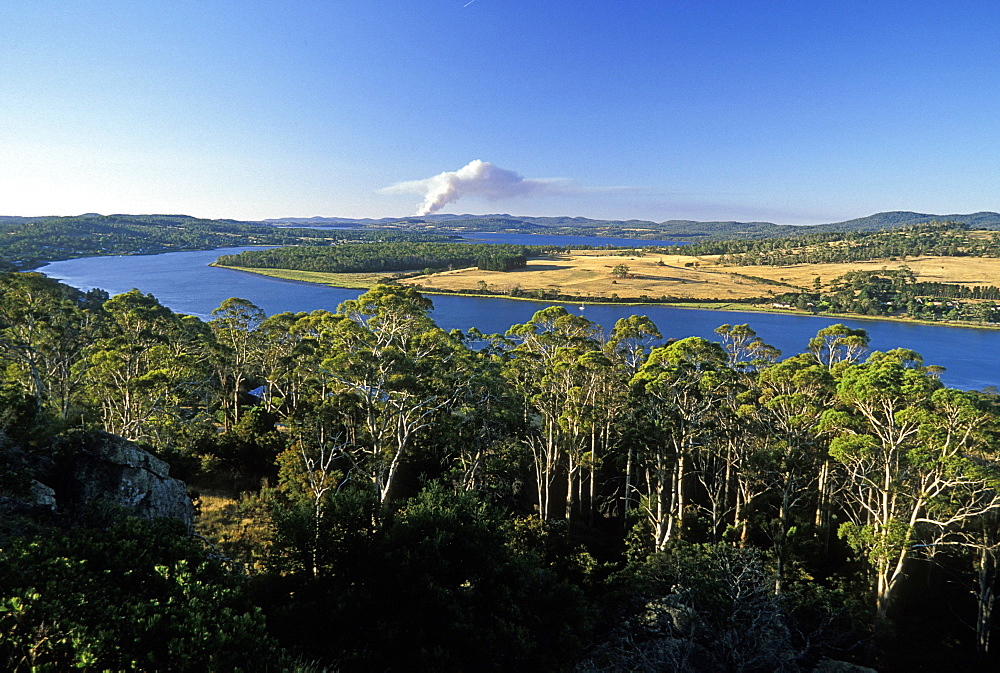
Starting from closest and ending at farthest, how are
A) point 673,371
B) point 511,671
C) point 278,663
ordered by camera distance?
1. point 278,663
2. point 511,671
3. point 673,371

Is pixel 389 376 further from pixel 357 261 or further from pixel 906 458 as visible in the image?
pixel 357 261

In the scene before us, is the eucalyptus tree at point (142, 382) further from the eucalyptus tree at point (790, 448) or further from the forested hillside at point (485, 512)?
the eucalyptus tree at point (790, 448)

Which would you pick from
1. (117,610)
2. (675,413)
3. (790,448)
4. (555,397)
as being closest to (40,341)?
(555,397)

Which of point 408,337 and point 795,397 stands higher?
point 408,337

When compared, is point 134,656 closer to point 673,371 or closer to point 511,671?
point 511,671

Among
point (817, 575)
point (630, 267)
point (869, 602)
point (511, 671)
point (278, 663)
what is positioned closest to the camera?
point (278, 663)

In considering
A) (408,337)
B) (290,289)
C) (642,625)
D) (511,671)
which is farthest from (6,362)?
(290,289)

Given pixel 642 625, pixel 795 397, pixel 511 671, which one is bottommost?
pixel 642 625
